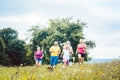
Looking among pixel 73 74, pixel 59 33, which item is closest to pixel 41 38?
pixel 59 33

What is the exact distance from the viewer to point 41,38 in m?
93.6

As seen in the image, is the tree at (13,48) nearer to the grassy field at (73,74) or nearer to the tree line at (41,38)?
the tree line at (41,38)

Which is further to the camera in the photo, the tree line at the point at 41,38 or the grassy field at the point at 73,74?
the tree line at the point at 41,38

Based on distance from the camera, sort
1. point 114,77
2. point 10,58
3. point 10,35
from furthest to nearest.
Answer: point 10,35
point 10,58
point 114,77

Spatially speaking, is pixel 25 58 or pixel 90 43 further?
pixel 90 43

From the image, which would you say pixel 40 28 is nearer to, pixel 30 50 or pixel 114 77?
pixel 30 50

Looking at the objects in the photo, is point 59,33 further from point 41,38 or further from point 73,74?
point 73,74

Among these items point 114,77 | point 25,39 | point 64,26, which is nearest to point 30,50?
point 25,39

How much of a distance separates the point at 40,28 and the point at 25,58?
30.5ft

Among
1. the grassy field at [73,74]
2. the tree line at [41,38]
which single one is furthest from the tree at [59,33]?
the grassy field at [73,74]

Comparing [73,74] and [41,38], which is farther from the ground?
[41,38]

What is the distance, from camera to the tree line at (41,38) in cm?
8949

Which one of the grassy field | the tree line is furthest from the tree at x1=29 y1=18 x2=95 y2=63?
the grassy field

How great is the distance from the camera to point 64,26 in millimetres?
93000
